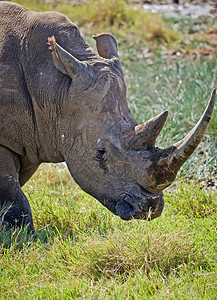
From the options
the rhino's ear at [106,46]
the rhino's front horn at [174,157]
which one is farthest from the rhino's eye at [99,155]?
the rhino's ear at [106,46]

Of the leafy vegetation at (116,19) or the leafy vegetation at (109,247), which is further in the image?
the leafy vegetation at (116,19)

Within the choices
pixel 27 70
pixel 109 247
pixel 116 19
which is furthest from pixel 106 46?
pixel 116 19

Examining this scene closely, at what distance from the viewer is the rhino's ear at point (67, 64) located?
5316mm

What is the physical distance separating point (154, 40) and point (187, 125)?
21.8ft

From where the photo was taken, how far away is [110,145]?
A: 527 cm

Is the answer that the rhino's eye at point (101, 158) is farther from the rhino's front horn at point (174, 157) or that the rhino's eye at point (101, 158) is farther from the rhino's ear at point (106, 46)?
the rhino's ear at point (106, 46)

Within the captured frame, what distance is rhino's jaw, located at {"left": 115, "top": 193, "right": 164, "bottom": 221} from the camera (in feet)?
16.9

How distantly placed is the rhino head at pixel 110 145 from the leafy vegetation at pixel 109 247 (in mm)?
293

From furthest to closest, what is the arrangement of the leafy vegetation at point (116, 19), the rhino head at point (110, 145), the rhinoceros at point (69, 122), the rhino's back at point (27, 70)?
the leafy vegetation at point (116, 19) → the rhino's back at point (27, 70) → the rhinoceros at point (69, 122) → the rhino head at point (110, 145)

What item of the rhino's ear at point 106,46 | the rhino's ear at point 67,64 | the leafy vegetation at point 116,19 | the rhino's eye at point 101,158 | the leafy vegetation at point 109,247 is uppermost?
the rhino's ear at point 67,64

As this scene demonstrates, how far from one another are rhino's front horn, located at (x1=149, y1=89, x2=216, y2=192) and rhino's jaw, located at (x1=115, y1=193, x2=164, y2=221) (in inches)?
4.8

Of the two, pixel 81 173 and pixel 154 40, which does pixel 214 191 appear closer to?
pixel 81 173

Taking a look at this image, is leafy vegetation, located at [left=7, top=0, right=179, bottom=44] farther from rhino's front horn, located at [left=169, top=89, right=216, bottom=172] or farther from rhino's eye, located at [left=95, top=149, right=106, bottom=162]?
rhino's front horn, located at [left=169, top=89, right=216, bottom=172]

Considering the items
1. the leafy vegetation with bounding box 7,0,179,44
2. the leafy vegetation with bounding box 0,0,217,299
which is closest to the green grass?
the leafy vegetation with bounding box 0,0,217,299
